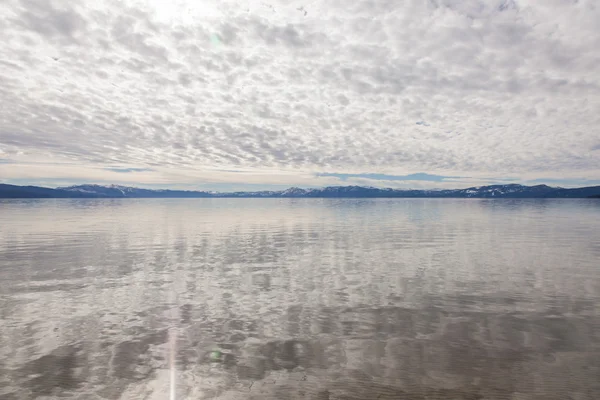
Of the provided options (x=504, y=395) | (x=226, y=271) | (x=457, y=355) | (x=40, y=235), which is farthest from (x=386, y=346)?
(x=40, y=235)

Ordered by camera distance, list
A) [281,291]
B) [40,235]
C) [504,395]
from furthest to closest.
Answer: [40,235] < [281,291] < [504,395]

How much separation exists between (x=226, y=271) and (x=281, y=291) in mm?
7350

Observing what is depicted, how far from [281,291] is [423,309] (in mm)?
8262

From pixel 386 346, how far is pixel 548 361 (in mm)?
5432

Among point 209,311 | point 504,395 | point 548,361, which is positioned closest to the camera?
point 504,395

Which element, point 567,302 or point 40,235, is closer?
point 567,302

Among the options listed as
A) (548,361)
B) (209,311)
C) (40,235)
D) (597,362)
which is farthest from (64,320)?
(40,235)

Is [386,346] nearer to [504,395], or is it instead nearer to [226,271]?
[504,395]

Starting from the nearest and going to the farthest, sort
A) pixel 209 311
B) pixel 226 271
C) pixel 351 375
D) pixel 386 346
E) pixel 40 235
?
1. pixel 351 375
2. pixel 386 346
3. pixel 209 311
4. pixel 226 271
5. pixel 40 235

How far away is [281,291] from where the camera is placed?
2194cm

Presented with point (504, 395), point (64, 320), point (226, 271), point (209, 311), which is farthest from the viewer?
point (226, 271)

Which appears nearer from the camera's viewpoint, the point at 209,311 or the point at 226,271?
the point at 209,311

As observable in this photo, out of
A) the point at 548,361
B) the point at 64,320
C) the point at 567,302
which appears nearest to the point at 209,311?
the point at 64,320

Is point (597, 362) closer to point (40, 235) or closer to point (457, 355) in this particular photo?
point (457, 355)
